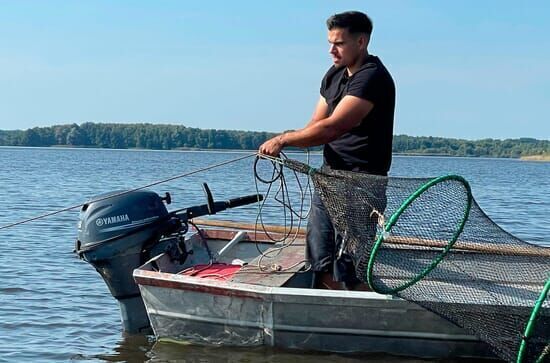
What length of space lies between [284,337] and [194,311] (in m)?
0.77

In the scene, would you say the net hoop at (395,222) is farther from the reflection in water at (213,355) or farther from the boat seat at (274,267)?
the boat seat at (274,267)

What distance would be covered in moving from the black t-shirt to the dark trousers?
1.23 ft

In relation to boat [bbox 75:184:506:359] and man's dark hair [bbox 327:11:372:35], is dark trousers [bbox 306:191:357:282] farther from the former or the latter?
man's dark hair [bbox 327:11:372:35]

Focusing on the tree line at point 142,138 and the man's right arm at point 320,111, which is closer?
the man's right arm at point 320,111

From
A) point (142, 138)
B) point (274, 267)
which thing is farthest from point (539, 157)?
point (274, 267)

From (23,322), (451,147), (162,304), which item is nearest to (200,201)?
(23,322)

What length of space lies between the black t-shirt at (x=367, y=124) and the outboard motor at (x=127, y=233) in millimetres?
1295

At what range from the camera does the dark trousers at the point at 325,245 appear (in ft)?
24.5

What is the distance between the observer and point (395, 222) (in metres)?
6.64

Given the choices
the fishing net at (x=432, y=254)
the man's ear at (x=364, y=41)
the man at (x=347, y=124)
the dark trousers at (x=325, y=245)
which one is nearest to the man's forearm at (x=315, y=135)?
the man at (x=347, y=124)

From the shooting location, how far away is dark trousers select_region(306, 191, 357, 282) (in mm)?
7480

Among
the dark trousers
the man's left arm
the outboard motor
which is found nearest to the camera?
the man's left arm

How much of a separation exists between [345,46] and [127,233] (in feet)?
8.08

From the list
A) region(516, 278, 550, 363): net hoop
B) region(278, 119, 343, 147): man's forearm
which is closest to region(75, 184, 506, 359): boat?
region(516, 278, 550, 363): net hoop
